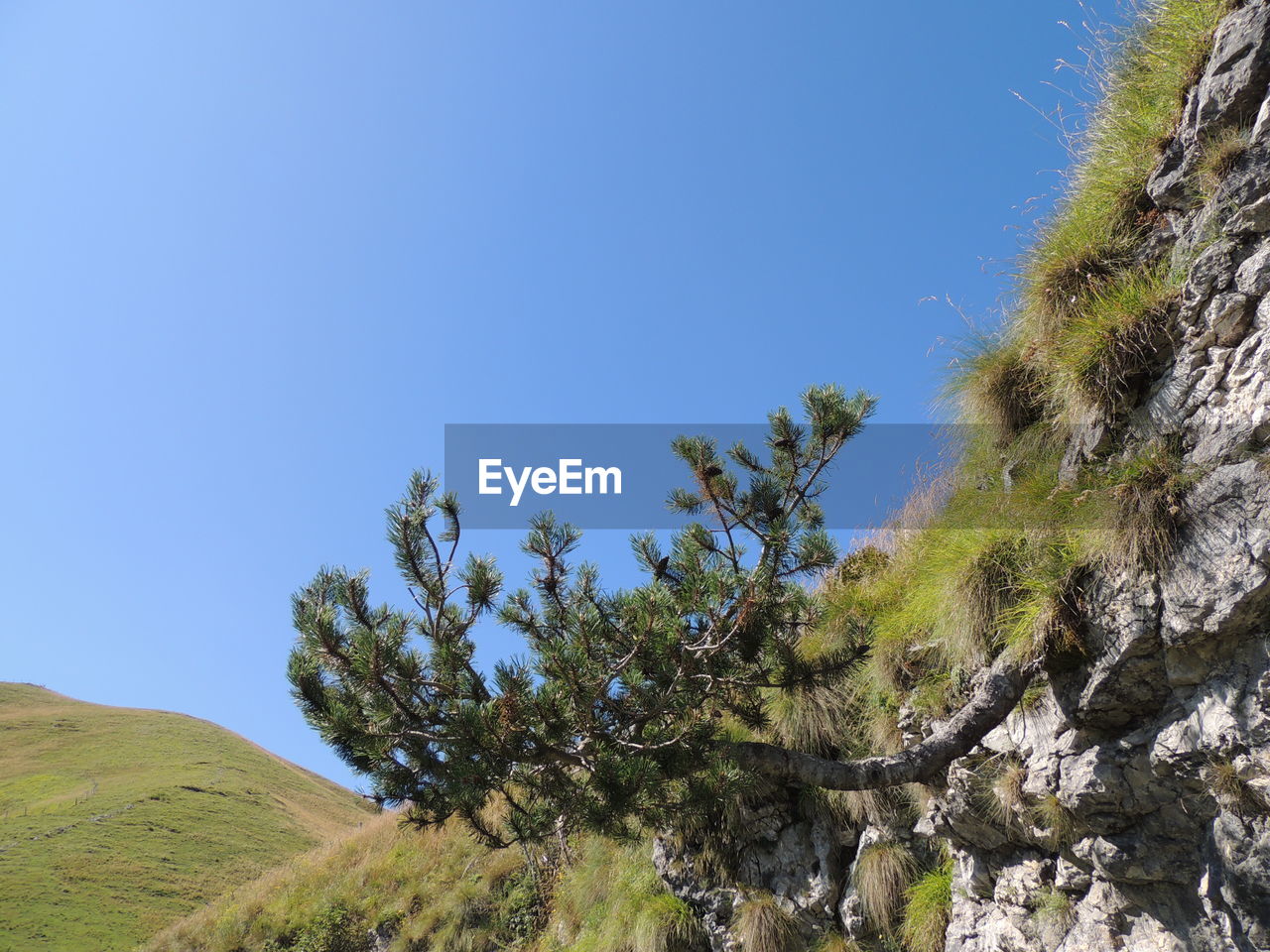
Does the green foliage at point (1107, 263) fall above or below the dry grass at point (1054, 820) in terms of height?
above

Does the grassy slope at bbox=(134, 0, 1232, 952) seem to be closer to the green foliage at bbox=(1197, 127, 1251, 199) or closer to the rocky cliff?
the rocky cliff

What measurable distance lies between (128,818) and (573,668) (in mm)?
28499

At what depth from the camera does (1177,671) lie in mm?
3520

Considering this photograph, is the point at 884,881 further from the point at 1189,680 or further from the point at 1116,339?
the point at 1116,339

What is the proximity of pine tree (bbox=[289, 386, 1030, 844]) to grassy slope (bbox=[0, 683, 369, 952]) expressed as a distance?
29.0 feet

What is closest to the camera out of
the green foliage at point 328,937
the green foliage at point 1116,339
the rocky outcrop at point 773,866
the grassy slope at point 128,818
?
the green foliage at point 1116,339

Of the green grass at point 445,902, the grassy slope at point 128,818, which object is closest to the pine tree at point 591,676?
the green grass at point 445,902

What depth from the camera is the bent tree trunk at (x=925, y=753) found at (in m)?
4.36

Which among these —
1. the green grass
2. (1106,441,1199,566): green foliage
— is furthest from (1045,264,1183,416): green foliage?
the green grass

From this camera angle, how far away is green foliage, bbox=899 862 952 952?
4.91 m

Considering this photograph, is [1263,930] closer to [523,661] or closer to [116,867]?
[523,661]

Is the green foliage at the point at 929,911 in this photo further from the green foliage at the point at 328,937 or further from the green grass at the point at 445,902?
the green foliage at the point at 328,937

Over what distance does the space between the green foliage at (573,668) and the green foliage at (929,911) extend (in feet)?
5.55

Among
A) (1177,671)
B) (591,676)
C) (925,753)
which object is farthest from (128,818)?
(1177,671)
